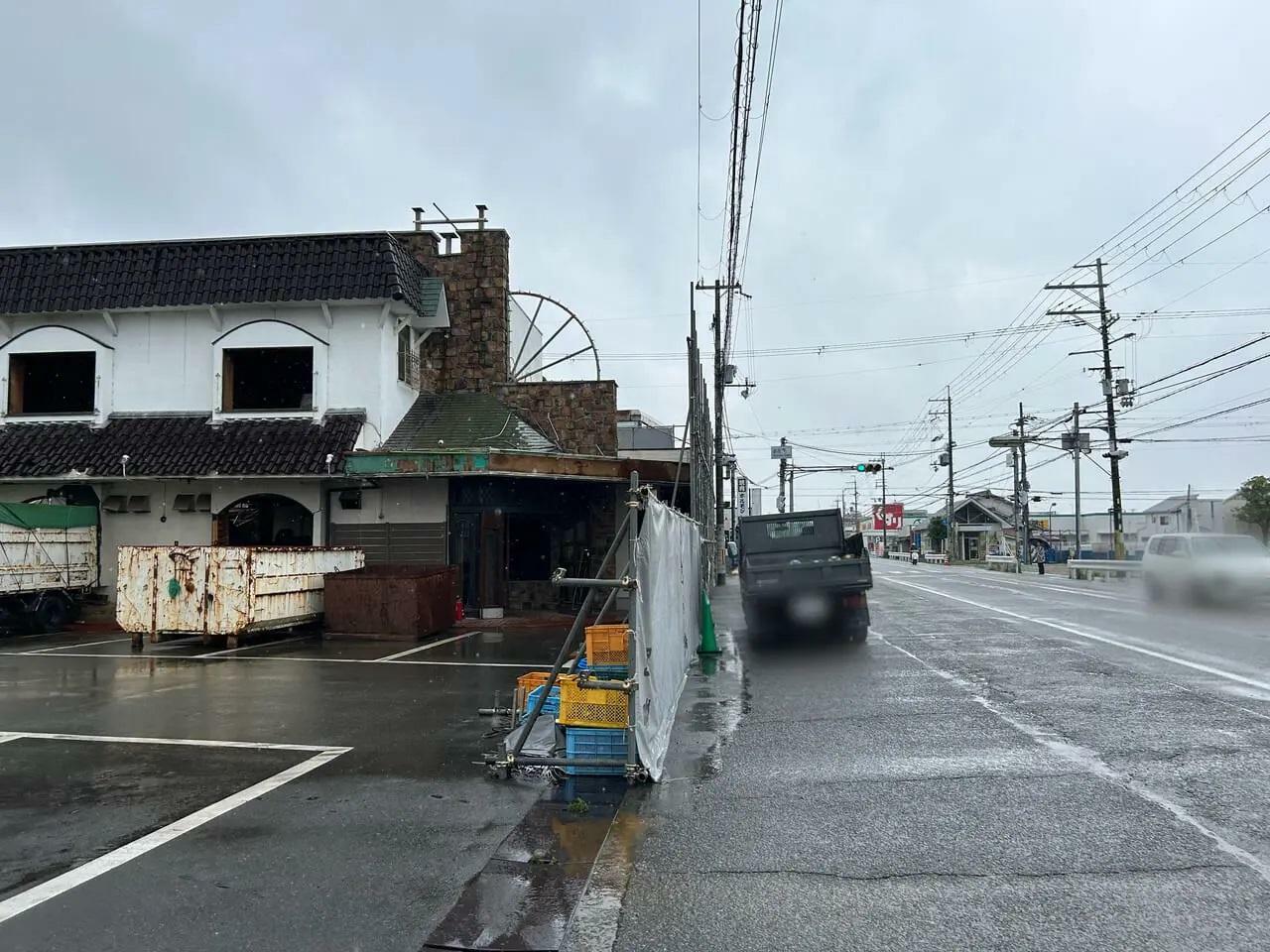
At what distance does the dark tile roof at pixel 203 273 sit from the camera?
62.3 ft

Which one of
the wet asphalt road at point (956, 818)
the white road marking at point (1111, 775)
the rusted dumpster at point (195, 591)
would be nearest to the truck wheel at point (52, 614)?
the rusted dumpster at point (195, 591)

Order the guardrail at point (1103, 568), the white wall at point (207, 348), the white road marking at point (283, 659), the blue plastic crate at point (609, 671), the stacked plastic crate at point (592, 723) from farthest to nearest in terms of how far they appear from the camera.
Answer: the guardrail at point (1103, 568) → the white wall at point (207, 348) → the white road marking at point (283, 659) → the blue plastic crate at point (609, 671) → the stacked plastic crate at point (592, 723)

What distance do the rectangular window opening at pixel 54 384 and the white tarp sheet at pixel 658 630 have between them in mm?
16918

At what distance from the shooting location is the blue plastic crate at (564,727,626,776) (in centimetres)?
661

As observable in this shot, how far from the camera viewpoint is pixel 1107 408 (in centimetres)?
3925

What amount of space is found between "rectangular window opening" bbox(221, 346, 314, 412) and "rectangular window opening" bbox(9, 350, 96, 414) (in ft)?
10.5

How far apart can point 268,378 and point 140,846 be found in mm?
18620

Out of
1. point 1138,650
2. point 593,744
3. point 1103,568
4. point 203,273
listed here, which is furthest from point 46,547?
point 1103,568

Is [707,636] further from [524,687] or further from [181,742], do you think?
[181,742]

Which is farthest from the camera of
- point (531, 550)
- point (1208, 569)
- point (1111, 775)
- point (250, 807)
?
point (531, 550)

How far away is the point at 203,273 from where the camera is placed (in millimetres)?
19391

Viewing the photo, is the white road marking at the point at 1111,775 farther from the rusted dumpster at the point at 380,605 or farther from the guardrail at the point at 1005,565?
the guardrail at the point at 1005,565

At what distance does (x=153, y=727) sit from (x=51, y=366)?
1712 cm

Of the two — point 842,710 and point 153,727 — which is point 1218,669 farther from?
point 153,727
